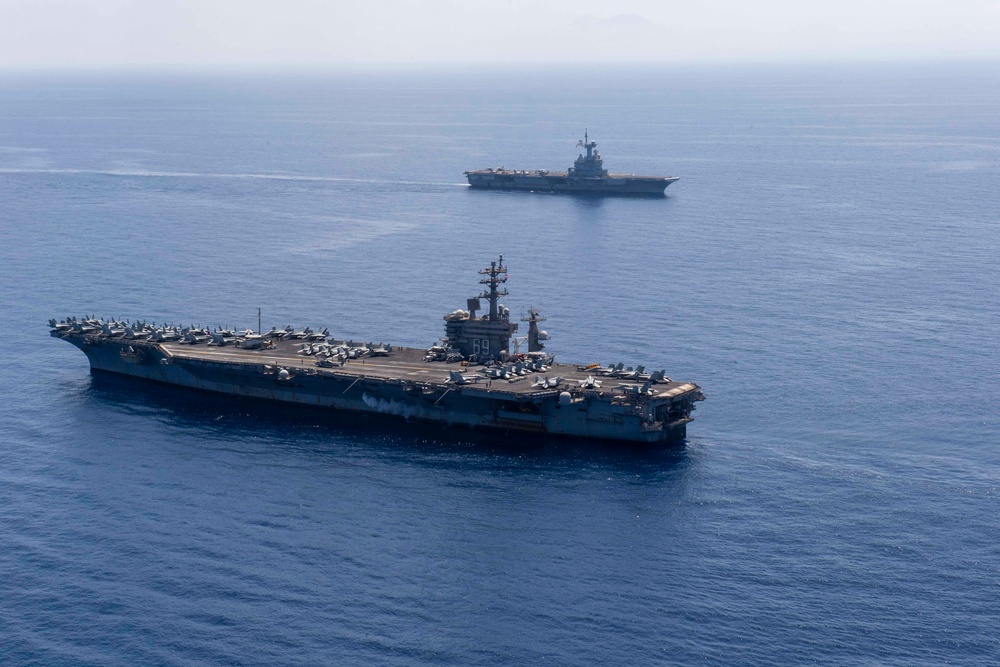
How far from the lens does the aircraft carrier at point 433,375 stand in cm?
6631

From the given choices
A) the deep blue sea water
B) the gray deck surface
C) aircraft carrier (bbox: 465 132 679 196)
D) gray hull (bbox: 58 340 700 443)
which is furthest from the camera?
aircraft carrier (bbox: 465 132 679 196)

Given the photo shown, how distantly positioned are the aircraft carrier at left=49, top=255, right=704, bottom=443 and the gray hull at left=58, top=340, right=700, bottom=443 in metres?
0.06

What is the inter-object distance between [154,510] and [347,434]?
47.9 ft

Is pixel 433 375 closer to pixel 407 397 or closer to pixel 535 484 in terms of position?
pixel 407 397

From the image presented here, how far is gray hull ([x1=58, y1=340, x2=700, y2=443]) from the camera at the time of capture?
65.8 metres

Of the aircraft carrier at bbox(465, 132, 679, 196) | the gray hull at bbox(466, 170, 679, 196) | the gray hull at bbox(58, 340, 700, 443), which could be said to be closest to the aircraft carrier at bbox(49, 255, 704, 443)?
the gray hull at bbox(58, 340, 700, 443)

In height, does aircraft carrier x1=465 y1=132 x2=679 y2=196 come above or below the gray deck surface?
above

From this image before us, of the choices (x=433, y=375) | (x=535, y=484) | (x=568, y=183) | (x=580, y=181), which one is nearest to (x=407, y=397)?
(x=433, y=375)

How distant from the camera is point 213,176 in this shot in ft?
584

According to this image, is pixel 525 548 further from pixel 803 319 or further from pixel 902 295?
pixel 902 295

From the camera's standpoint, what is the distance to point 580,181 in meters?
169

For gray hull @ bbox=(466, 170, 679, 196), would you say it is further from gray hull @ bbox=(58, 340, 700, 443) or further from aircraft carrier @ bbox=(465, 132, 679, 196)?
gray hull @ bbox=(58, 340, 700, 443)

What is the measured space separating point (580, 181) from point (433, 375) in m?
102

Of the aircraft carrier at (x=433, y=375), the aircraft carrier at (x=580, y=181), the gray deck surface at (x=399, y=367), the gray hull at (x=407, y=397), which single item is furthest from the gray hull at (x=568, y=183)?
the gray hull at (x=407, y=397)
